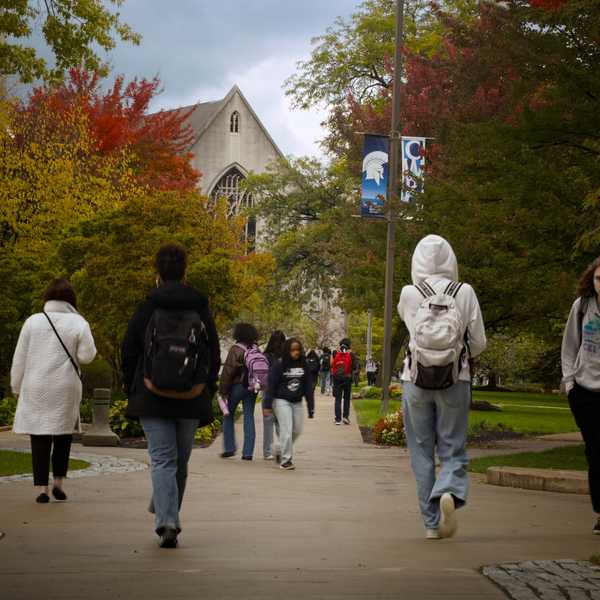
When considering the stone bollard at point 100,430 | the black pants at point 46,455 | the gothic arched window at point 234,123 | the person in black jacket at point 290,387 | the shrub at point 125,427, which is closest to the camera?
the black pants at point 46,455

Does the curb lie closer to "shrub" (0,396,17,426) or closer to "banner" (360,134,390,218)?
"shrub" (0,396,17,426)

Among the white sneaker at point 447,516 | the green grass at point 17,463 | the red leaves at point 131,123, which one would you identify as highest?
the red leaves at point 131,123

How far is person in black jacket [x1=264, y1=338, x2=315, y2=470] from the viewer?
15438 mm

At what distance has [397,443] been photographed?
66.4 ft

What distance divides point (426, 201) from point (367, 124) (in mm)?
18565

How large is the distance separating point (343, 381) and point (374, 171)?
180 inches

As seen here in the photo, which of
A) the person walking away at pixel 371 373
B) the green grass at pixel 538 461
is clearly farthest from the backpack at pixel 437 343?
the person walking away at pixel 371 373

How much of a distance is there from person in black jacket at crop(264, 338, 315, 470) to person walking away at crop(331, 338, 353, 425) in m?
11.4

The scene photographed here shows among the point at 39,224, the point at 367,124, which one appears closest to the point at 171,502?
the point at 39,224

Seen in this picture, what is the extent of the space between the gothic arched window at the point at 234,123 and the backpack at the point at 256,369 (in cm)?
6624

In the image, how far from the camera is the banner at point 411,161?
71.7 ft

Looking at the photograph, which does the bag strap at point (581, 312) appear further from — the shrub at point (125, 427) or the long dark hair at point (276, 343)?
the shrub at point (125, 427)

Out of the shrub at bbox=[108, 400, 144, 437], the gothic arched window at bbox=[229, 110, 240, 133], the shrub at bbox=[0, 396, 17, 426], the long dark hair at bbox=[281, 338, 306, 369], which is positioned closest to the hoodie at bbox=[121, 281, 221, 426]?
the long dark hair at bbox=[281, 338, 306, 369]

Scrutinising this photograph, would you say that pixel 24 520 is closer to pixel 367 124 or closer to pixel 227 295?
pixel 227 295
